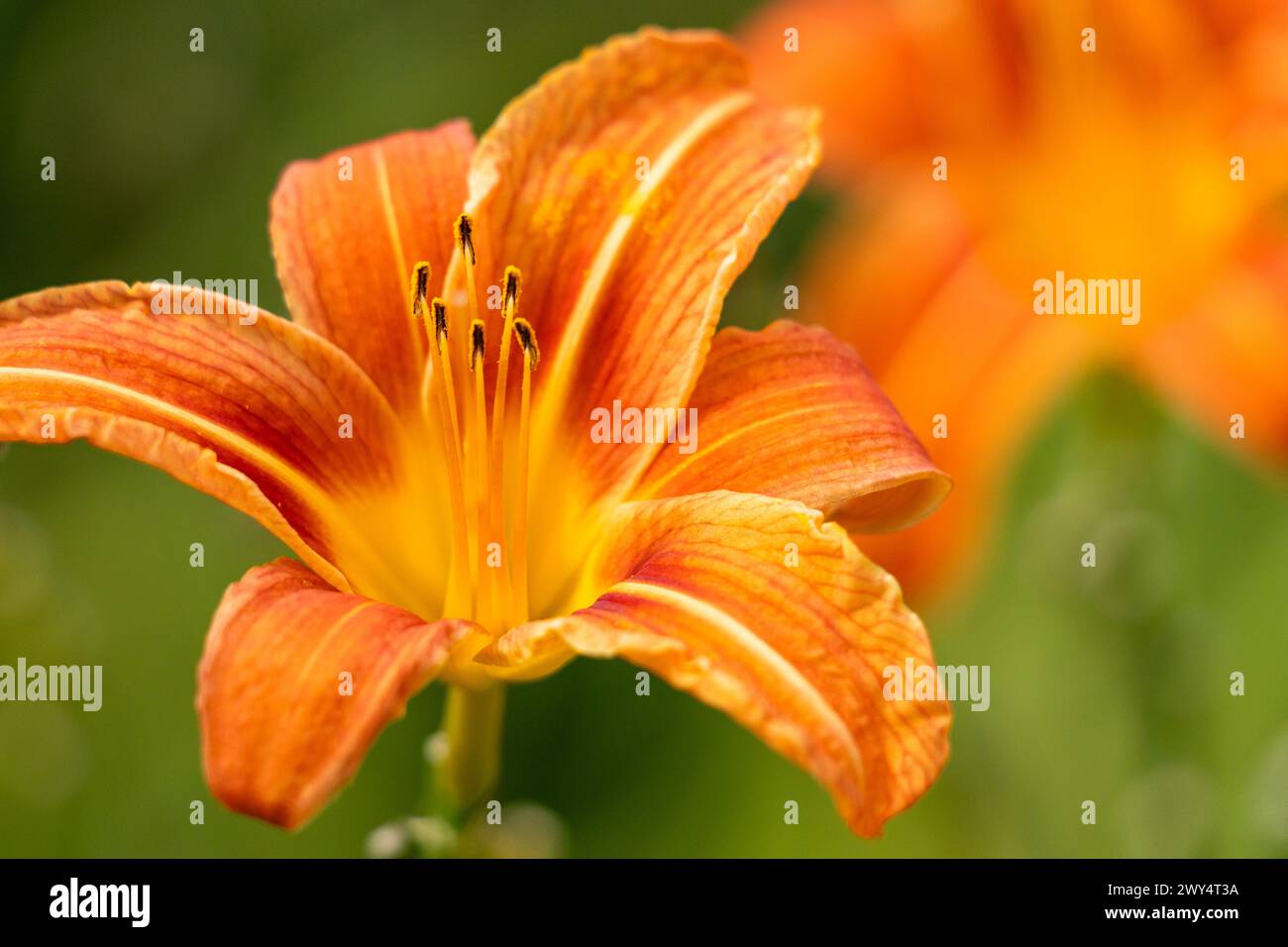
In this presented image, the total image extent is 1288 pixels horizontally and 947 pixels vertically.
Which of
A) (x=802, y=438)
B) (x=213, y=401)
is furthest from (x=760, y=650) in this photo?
(x=213, y=401)

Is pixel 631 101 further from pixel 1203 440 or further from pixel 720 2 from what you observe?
pixel 720 2

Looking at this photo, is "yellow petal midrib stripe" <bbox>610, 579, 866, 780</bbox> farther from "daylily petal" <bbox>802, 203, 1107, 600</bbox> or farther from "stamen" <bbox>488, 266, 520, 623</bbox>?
"daylily petal" <bbox>802, 203, 1107, 600</bbox>

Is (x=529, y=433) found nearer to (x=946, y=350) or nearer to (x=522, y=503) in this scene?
(x=522, y=503)

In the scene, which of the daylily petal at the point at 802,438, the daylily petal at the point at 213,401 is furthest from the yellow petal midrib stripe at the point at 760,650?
the daylily petal at the point at 213,401

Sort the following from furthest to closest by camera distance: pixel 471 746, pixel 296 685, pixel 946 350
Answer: pixel 946 350
pixel 471 746
pixel 296 685
